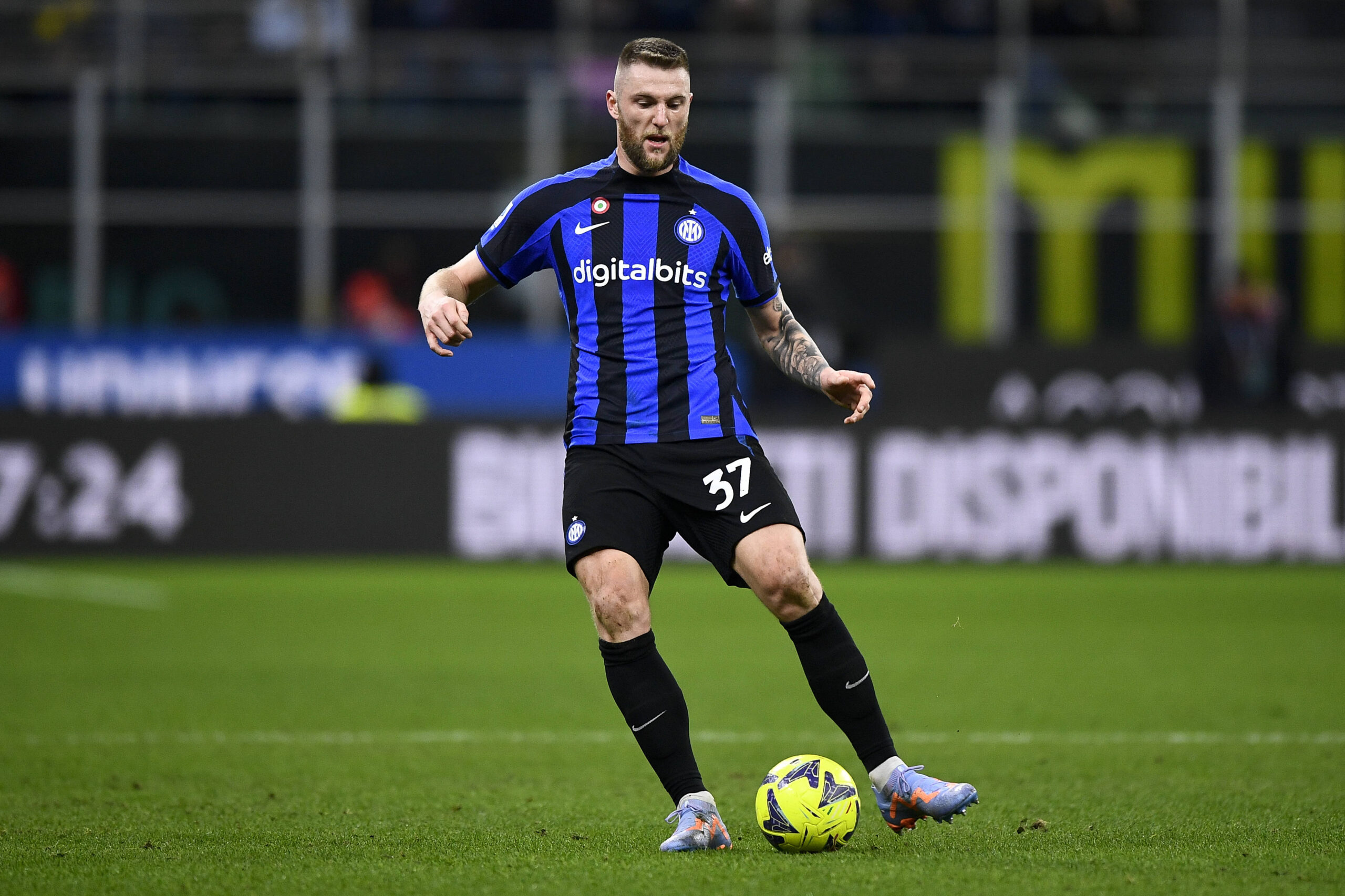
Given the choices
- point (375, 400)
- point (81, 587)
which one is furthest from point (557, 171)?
point (81, 587)

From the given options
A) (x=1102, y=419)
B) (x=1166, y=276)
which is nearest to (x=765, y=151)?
(x=1166, y=276)

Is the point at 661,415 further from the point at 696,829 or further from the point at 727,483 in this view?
the point at 696,829

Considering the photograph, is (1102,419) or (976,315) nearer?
(1102,419)

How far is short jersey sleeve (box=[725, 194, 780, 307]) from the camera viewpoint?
5.30 metres

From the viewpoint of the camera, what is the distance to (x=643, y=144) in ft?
16.9

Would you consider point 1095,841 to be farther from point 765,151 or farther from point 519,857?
point 765,151

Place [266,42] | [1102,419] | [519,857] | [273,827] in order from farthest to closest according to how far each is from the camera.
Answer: [266,42], [1102,419], [273,827], [519,857]

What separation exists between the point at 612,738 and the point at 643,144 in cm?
310

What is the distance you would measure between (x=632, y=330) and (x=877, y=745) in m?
1.37

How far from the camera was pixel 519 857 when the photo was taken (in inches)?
194

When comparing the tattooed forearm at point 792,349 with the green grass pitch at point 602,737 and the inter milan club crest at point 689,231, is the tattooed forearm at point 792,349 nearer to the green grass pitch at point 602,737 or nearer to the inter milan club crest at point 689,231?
the inter milan club crest at point 689,231

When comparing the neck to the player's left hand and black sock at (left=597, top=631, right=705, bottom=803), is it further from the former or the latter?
black sock at (left=597, top=631, right=705, bottom=803)

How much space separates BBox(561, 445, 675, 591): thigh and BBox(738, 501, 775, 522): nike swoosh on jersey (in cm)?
23

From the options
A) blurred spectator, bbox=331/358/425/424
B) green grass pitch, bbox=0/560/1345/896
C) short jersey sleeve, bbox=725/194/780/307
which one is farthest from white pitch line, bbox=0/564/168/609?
short jersey sleeve, bbox=725/194/780/307
